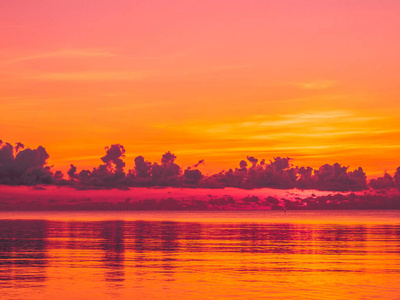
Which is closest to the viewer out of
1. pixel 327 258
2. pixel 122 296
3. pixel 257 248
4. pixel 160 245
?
pixel 122 296

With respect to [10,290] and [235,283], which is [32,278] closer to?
[10,290]

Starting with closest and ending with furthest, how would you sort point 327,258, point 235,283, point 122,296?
point 122,296 < point 235,283 < point 327,258

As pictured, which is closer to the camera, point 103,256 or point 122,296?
point 122,296

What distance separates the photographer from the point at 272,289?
42.1 m

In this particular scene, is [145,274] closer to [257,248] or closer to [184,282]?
[184,282]

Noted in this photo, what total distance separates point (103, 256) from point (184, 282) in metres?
21.8

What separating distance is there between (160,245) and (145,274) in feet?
109

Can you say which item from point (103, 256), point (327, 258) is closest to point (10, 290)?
point (103, 256)

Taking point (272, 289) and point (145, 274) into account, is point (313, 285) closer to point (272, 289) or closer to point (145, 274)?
point (272, 289)

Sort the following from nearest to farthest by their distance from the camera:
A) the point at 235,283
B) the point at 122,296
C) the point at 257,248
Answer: the point at 122,296 < the point at 235,283 < the point at 257,248

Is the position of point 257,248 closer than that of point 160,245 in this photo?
Yes

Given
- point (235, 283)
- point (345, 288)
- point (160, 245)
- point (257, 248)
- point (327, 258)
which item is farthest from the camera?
point (160, 245)

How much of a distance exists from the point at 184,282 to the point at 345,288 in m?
11.1

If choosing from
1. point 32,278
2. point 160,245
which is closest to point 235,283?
point 32,278
